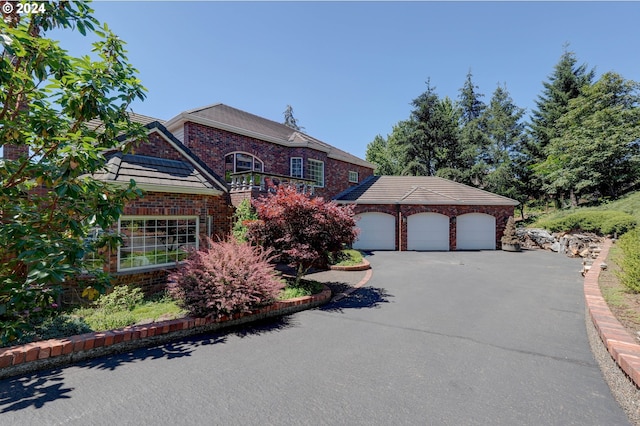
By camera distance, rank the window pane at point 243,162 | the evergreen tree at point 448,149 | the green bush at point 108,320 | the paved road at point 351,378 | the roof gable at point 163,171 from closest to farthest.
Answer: the paved road at point 351,378 → the green bush at point 108,320 → the roof gable at point 163,171 → the window pane at point 243,162 → the evergreen tree at point 448,149

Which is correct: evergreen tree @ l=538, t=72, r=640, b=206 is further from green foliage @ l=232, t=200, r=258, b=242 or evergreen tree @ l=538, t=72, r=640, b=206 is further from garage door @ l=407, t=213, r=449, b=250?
green foliage @ l=232, t=200, r=258, b=242

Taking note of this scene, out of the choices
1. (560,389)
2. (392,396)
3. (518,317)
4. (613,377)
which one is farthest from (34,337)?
(518,317)

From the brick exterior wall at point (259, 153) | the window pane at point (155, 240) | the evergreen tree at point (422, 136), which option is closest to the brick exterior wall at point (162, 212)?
the window pane at point (155, 240)

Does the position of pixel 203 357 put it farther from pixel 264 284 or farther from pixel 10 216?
pixel 10 216

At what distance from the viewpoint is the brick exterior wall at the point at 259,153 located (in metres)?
12.5

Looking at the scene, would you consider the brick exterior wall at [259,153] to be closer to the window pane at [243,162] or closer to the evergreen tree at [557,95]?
the window pane at [243,162]

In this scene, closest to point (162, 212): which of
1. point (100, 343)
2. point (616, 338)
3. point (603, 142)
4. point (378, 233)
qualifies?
point (100, 343)

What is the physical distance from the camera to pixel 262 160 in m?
15.1

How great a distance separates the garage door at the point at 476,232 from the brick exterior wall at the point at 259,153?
27.2 ft

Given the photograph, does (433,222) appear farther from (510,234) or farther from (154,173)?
(154,173)

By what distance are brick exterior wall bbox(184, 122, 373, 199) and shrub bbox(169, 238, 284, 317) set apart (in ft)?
25.8

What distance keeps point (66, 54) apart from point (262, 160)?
35.3 feet

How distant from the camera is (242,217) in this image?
9586mm

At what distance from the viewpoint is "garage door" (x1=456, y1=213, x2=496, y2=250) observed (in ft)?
58.6
